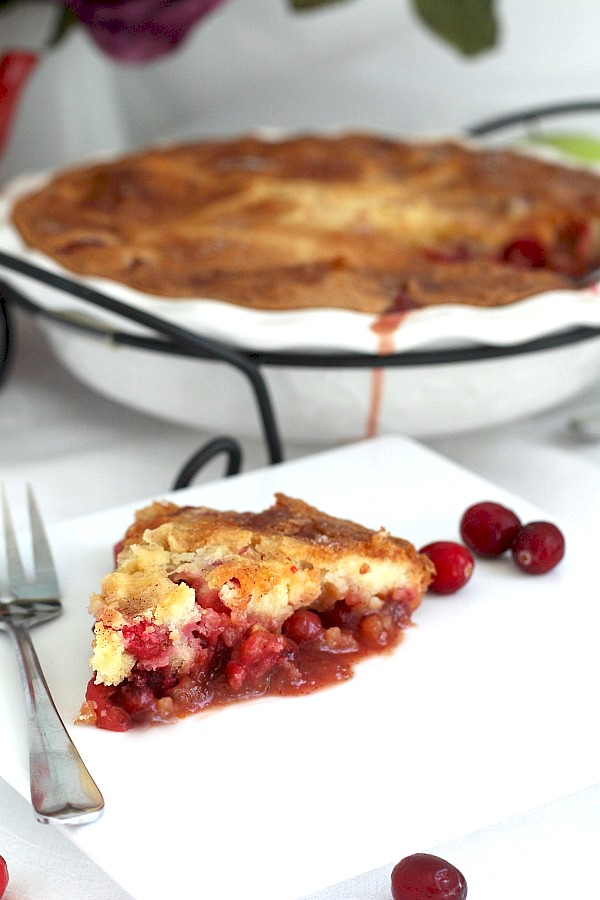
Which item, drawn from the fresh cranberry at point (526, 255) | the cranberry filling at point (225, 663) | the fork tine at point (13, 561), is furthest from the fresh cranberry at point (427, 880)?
the fresh cranberry at point (526, 255)

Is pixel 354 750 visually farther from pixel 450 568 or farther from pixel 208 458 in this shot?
pixel 208 458

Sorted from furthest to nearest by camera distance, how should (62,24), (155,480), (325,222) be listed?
(62,24) → (325,222) → (155,480)

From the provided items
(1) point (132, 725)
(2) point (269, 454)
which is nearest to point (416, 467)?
(2) point (269, 454)

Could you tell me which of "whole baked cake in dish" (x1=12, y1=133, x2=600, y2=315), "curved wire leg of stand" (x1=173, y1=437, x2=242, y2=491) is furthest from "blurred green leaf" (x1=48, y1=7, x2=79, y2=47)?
"curved wire leg of stand" (x1=173, y1=437, x2=242, y2=491)

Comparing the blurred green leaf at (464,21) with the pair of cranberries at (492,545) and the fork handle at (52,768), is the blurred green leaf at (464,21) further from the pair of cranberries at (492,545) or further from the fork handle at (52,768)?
the fork handle at (52,768)

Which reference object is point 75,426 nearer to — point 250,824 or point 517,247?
point 517,247

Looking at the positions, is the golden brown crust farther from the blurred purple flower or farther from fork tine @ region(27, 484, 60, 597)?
the blurred purple flower

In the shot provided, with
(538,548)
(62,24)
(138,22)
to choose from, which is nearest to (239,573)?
(538,548)
